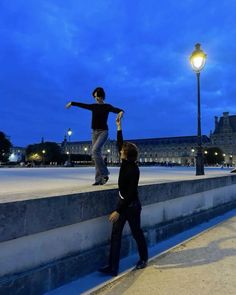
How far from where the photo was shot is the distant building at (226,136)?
182 m

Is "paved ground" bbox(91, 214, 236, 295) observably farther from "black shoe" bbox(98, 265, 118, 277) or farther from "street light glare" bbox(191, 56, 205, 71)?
"street light glare" bbox(191, 56, 205, 71)

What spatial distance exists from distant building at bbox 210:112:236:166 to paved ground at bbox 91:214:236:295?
177 metres

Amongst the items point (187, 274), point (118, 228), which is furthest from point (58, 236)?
point (187, 274)

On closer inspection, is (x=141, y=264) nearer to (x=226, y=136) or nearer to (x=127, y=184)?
(x=127, y=184)

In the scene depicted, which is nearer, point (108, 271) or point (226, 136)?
point (108, 271)

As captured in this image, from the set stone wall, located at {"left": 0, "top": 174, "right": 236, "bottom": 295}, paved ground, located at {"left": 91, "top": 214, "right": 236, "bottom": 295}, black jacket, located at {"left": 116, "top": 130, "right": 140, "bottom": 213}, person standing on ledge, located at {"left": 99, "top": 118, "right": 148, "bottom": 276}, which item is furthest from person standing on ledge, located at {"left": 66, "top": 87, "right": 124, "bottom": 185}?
paved ground, located at {"left": 91, "top": 214, "right": 236, "bottom": 295}

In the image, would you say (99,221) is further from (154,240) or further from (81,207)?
(154,240)

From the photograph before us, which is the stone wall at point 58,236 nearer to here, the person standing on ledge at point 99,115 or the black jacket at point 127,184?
the black jacket at point 127,184

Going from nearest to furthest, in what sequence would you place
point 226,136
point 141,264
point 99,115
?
→ point 141,264
point 99,115
point 226,136

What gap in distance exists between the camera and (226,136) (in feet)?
A: 599

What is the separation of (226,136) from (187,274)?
182397 mm

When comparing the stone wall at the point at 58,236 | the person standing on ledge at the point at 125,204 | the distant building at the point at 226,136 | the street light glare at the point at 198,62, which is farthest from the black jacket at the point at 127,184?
the distant building at the point at 226,136

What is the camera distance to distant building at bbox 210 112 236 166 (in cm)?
18200

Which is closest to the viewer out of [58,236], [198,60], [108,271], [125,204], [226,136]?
[58,236]
